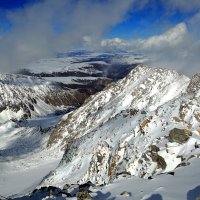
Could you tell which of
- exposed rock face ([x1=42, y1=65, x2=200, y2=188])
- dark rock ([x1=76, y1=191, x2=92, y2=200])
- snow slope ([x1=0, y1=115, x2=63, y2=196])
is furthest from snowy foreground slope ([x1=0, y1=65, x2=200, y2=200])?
dark rock ([x1=76, y1=191, x2=92, y2=200])

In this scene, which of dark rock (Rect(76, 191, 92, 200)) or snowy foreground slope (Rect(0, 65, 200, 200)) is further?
snowy foreground slope (Rect(0, 65, 200, 200))

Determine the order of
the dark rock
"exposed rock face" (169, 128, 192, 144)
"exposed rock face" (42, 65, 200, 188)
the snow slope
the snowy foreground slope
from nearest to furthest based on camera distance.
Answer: the dark rock < the snowy foreground slope < "exposed rock face" (42, 65, 200, 188) < "exposed rock face" (169, 128, 192, 144) < the snow slope

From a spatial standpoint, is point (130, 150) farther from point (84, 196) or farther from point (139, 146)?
point (84, 196)

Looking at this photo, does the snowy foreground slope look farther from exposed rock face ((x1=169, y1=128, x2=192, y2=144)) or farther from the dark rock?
the dark rock

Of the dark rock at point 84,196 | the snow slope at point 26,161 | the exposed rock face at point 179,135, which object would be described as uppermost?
the snow slope at point 26,161

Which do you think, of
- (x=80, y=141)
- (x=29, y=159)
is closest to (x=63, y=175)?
(x=80, y=141)

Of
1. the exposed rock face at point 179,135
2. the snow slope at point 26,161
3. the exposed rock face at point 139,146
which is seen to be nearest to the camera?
the exposed rock face at point 139,146

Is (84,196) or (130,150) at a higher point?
(130,150)

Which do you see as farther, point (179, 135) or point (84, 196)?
point (179, 135)

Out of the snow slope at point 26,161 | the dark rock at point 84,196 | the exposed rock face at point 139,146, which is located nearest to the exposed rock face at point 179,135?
the exposed rock face at point 139,146

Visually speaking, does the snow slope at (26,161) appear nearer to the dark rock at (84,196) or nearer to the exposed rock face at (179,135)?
the exposed rock face at (179,135)

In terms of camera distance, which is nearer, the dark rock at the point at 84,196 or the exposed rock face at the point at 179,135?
the dark rock at the point at 84,196

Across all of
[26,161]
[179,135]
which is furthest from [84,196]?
[26,161]

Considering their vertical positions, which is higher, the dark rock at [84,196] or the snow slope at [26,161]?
the snow slope at [26,161]
